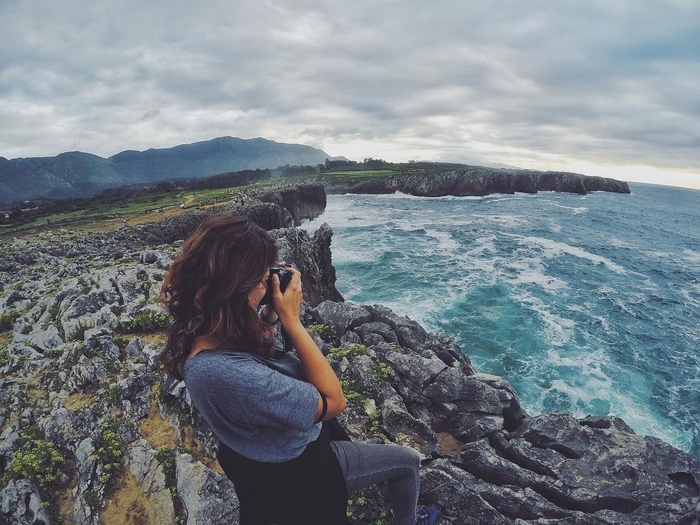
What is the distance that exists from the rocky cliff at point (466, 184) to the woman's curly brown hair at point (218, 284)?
11334 centimetres

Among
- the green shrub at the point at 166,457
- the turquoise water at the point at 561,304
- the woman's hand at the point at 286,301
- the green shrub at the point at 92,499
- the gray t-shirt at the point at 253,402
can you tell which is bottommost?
the turquoise water at the point at 561,304

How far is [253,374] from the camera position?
2.36 meters

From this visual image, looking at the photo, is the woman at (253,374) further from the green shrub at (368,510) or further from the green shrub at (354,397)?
the green shrub at (354,397)

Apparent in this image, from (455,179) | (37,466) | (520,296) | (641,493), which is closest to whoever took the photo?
(641,493)

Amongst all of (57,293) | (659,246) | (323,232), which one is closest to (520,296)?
(323,232)

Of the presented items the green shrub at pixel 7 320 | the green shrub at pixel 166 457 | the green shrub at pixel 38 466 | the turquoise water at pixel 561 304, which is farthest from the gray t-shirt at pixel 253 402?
the green shrub at pixel 7 320

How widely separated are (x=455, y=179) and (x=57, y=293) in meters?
114

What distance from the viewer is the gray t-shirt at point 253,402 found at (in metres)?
2.35

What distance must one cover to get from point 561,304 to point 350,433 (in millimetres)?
23723

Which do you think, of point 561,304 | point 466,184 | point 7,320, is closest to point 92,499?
point 7,320

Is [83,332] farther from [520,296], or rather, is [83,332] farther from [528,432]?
[520,296]

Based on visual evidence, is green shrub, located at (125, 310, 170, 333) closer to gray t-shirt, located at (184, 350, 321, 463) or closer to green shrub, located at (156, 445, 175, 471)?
green shrub, located at (156, 445, 175, 471)

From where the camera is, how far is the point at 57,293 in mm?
13594

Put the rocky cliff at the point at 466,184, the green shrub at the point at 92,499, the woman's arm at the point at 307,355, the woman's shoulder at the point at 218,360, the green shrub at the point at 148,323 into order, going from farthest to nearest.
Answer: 1. the rocky cliff at the point at 466,184
2. the green shrub at the point at 148,323
3. the green shrub at the point at 92,499
4. the woman's arm at the point at 307,355
5. the woman's shoulder at the point at 218,360
